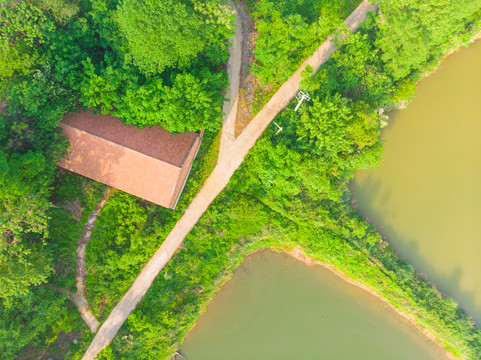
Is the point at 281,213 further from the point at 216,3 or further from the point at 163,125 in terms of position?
the point at 216,3

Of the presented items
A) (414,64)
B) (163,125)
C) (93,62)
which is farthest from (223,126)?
(414,64)

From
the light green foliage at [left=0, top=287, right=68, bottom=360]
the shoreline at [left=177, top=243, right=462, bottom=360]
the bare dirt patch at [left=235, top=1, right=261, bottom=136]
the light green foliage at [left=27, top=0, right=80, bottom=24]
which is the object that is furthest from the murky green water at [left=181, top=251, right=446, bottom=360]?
the light green foliage at [left=27, top=0, right=80, bottom=24]

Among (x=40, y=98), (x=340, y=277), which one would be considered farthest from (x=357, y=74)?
(x=40, y=98)

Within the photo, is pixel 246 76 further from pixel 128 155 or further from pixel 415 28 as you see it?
pixel 415 28

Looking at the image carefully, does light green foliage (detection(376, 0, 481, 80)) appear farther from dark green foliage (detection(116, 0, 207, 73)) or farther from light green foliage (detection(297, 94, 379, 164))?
dark green foliage (detection(116, 0, 207, 73))

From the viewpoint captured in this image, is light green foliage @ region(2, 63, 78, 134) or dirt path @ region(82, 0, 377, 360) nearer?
light green foliage @ region(2, 63, 78, 134)

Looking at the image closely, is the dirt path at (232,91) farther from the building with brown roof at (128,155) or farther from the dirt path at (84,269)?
the dirt path at (84,269)

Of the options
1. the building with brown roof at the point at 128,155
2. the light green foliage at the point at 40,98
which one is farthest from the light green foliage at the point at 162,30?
the light green foliage at the point at 40,98
